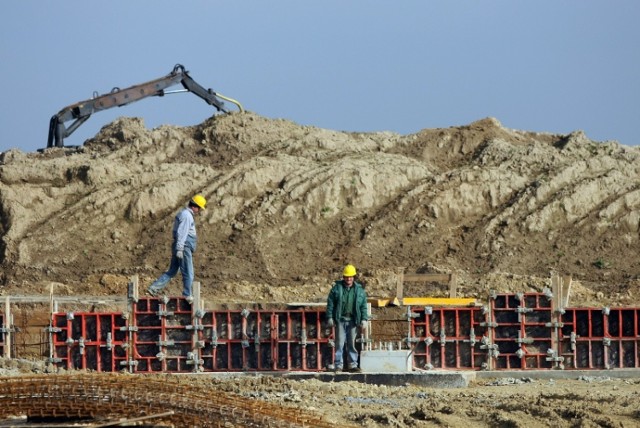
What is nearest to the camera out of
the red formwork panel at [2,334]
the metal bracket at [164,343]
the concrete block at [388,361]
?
the concrete block at [388,361]

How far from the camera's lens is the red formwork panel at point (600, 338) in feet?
65.6

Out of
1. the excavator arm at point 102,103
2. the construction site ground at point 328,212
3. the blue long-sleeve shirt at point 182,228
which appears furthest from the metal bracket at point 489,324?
the excavator arm at point 102,103

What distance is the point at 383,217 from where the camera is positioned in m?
31.3

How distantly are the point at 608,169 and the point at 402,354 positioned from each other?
14.7m

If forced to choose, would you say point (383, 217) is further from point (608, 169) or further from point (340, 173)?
point (608, 169)

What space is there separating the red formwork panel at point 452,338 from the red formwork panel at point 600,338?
1.25m

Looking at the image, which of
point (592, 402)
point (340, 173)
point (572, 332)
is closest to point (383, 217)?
point (340, 173)

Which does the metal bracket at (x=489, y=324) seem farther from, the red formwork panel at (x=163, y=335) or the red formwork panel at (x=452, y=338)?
the red formwork panel at (x=163, y=335)

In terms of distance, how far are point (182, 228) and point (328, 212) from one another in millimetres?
11267

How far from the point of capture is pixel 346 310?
19.2 m

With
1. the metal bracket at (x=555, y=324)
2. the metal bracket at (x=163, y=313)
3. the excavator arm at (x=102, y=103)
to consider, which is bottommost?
the metal bracket at (x=555, y=324)

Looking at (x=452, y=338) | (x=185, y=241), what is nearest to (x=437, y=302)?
(x=452, y=338)

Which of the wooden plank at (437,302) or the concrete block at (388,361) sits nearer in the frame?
the concrete block at (388,361)

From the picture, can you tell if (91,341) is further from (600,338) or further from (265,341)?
(600,338)
